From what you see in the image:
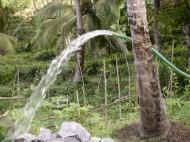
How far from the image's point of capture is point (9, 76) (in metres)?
11.9

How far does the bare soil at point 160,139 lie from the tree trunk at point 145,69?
147mm

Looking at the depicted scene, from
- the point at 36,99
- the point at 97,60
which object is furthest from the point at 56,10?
the point at 36,99

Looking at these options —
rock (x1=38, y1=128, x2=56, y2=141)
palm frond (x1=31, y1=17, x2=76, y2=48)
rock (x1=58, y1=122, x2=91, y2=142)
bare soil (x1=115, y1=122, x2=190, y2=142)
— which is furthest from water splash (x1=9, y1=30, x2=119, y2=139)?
palm frond (x1=31, y1=17, x2=76, y2=48)

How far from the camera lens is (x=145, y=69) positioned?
3.82 meters

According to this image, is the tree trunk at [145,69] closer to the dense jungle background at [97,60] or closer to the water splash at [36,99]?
the water splash at [36,99]

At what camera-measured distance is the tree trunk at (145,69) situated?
12.5 feet

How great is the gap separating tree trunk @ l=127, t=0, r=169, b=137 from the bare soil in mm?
147

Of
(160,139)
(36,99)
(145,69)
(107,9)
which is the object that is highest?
(107,9)

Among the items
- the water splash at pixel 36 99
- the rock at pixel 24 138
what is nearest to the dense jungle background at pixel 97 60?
the water splash at pixel 36 99

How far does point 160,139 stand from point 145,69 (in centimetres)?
64

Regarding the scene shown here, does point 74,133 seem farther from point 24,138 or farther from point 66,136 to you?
point 24,138

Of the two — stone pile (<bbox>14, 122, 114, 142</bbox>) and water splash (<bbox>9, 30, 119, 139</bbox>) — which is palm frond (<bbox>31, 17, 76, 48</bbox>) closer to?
water splash (<bbox>9, 30, 119, 139</bbox>)

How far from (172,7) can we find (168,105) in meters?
3.86

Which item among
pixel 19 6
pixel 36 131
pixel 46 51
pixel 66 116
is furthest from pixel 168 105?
pixel 19 6
